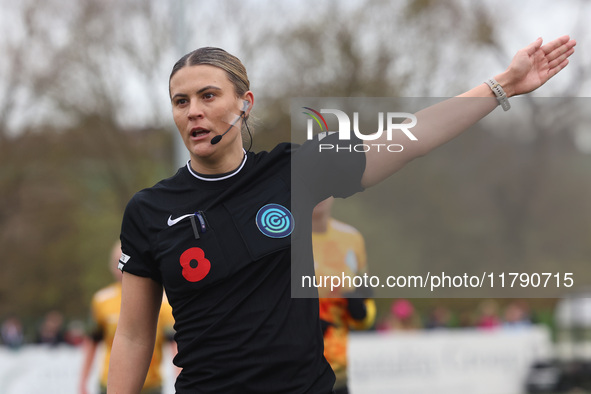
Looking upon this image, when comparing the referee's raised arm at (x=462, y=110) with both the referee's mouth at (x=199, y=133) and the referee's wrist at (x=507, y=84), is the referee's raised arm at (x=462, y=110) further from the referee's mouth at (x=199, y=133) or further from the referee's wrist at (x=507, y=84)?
the referee's mouth at (x=199, y=133)

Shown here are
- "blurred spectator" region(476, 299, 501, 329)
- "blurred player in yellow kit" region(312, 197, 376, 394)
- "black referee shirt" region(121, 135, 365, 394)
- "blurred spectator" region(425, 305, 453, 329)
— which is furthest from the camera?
"blurred spectator" region(425, 305, 453, 329)

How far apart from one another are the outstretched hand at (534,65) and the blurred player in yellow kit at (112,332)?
15.9 feet

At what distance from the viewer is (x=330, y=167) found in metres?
2.44

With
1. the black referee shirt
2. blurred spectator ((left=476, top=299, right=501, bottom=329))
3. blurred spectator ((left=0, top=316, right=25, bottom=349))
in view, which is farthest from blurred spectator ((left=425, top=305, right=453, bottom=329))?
the black referee shirt

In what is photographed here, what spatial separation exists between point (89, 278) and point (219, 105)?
22145mm

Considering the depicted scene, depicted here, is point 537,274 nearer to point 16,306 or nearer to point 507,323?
point 507,323

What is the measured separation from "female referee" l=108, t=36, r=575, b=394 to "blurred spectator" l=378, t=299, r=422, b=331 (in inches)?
447

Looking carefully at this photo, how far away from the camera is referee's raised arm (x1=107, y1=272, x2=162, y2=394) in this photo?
2.50m

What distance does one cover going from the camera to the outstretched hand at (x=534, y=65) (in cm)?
248

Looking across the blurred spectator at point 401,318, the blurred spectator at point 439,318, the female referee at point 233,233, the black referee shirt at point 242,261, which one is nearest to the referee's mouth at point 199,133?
the female referee at point 233,233

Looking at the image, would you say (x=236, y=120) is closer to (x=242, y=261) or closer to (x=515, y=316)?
(x=242, y=261)

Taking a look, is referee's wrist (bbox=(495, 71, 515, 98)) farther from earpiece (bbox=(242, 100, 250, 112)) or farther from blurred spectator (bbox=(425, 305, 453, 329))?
blurred spectator (bbox=(425, 305, 453, 329))

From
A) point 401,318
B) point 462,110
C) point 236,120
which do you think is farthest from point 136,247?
point 401,318

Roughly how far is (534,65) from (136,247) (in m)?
1.39
